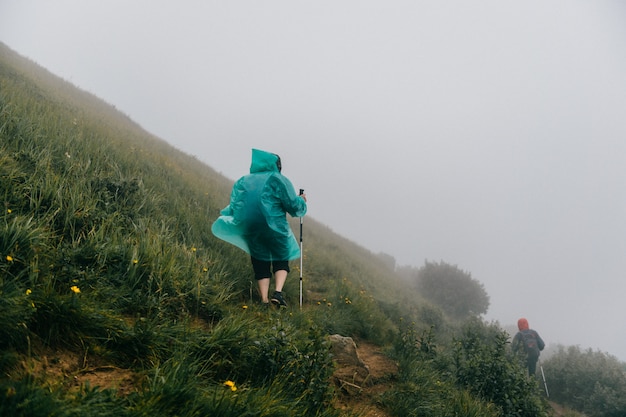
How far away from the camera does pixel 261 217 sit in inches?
186

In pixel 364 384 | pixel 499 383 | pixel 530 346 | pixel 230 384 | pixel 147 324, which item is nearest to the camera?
pixel 230 384

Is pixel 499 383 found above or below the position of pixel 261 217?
below

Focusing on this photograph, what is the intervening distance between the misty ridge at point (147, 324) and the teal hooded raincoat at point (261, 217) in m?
0.37

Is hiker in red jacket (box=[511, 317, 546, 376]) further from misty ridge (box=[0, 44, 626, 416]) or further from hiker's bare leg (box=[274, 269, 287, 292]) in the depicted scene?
hiker's bare leg (box=[274, 269, 287, 292])

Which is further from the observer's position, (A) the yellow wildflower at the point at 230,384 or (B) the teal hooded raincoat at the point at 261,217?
(B) the teal hooded raincoat at the point at 261,217

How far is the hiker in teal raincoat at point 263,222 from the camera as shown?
4719 millimetres

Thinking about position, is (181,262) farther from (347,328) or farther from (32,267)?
(347,328)

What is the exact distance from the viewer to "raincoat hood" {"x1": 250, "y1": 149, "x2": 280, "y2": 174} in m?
4.98

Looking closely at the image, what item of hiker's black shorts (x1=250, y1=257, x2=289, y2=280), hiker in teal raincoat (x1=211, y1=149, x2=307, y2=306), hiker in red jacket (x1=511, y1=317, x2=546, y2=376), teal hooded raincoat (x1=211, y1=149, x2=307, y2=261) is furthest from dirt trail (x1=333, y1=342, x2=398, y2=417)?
hiker in red jacket (x1=511, y1=317, x2=546, y2=376)

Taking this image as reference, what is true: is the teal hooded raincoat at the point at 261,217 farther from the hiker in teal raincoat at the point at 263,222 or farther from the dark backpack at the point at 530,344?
the dark backpack at the point at 530,344

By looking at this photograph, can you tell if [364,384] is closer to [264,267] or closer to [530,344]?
[264,267]

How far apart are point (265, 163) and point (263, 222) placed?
0.90m

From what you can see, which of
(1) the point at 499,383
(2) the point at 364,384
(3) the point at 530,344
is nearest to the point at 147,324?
(2) the point at 364,384

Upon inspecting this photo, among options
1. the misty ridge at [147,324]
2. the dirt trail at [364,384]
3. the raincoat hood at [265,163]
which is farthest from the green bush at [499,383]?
the raincoat hood at [265,163]
